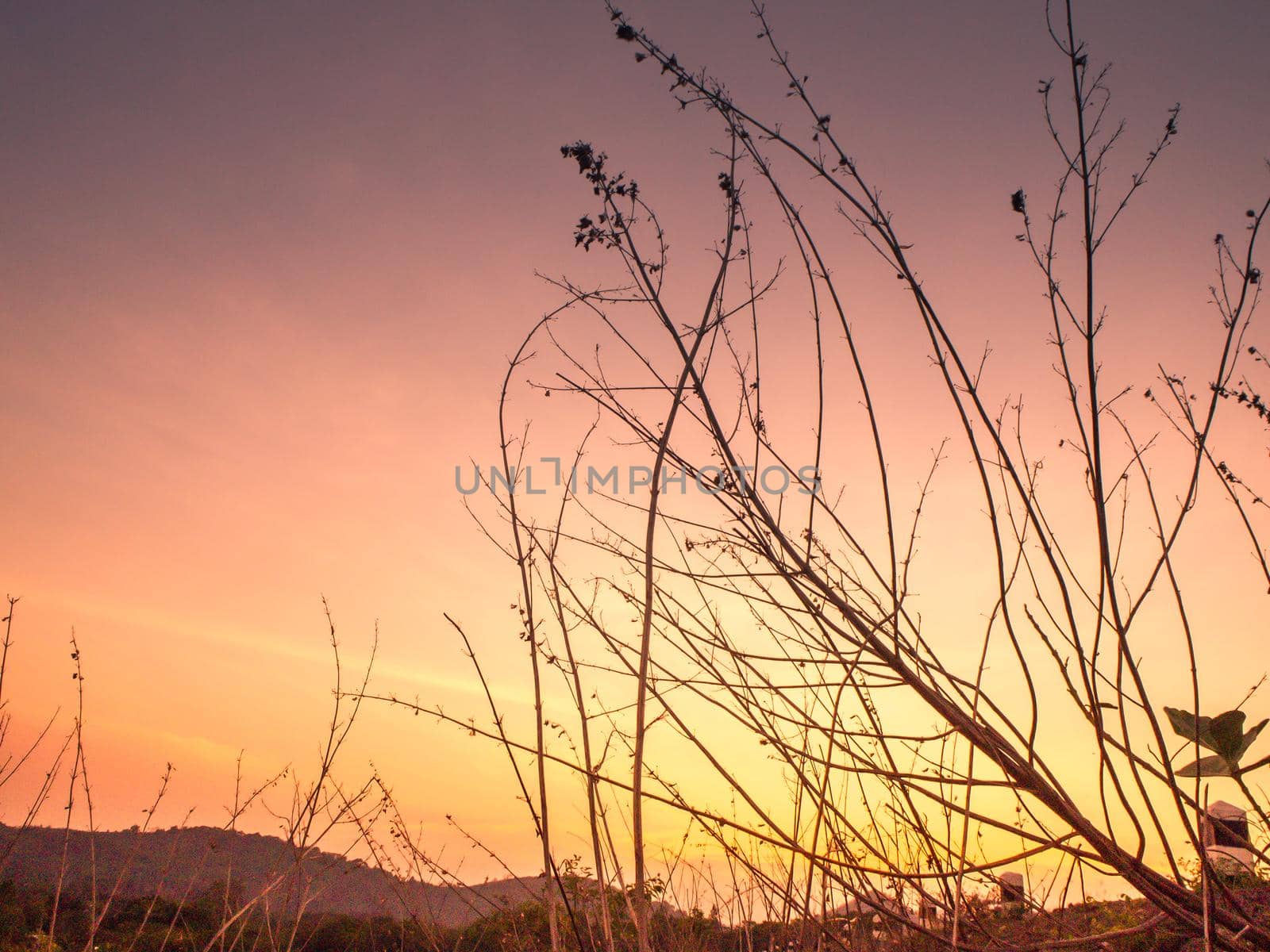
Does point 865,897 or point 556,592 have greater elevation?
point 556,592

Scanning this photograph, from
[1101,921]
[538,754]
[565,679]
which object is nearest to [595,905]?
[565,679]

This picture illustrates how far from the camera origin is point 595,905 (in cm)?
238

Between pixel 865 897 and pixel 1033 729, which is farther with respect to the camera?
pixel 865 897

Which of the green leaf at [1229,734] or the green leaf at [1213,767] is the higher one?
the green leaf at [1229,734]

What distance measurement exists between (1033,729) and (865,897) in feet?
1.41

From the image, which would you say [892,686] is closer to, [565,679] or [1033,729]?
[1033,729]

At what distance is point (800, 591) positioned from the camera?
4.55 ft

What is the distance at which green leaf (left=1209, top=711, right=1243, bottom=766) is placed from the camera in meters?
1.48

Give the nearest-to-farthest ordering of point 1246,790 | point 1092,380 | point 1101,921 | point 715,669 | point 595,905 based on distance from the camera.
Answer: point 1092,380 → point 1246,790 → point 715,669 → point 595,905 → point 1101,921

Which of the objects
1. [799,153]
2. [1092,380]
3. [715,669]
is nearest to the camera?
[1092,380]

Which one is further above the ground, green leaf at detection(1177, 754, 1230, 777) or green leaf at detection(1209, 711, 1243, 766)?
green leaf at detection(1209, 711, 1243, 766)

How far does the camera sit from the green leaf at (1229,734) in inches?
58.3

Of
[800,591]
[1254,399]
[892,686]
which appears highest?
[1254,399]

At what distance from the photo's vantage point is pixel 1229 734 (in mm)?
1488
